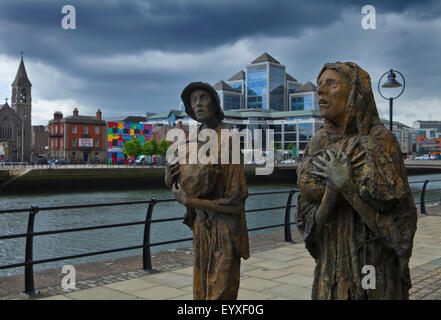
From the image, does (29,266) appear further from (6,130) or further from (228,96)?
(228,96)

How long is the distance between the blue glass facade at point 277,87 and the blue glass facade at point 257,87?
1621mm

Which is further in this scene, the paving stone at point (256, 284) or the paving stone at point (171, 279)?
the paving stone at point (171, 279)

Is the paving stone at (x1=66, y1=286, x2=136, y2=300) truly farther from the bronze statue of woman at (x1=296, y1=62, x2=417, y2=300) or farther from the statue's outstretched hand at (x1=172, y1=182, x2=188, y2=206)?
the bronze statue of woman at (x1=296, y1=62, x2=417, y2=300)

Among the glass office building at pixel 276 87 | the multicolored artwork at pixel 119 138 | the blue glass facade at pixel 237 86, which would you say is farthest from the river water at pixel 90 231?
the blue glass facade at pixel 237 86

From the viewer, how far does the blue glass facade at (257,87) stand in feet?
357

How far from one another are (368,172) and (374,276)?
0.58 metres

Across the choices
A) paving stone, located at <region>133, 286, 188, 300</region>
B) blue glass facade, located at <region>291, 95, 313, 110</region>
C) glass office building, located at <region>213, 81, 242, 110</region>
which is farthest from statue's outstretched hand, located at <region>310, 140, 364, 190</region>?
blue glass facade, located at <region>291, 95, 313, 110</region>

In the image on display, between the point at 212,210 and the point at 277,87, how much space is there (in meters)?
110

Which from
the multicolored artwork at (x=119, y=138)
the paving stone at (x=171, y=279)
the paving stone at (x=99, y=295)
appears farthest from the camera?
the multicolored artwork at (x=119, y=138)

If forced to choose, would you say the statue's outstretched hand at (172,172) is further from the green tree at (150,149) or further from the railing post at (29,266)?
the green tree at (150,149)

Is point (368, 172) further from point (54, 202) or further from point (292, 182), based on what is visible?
point (292, 182)
